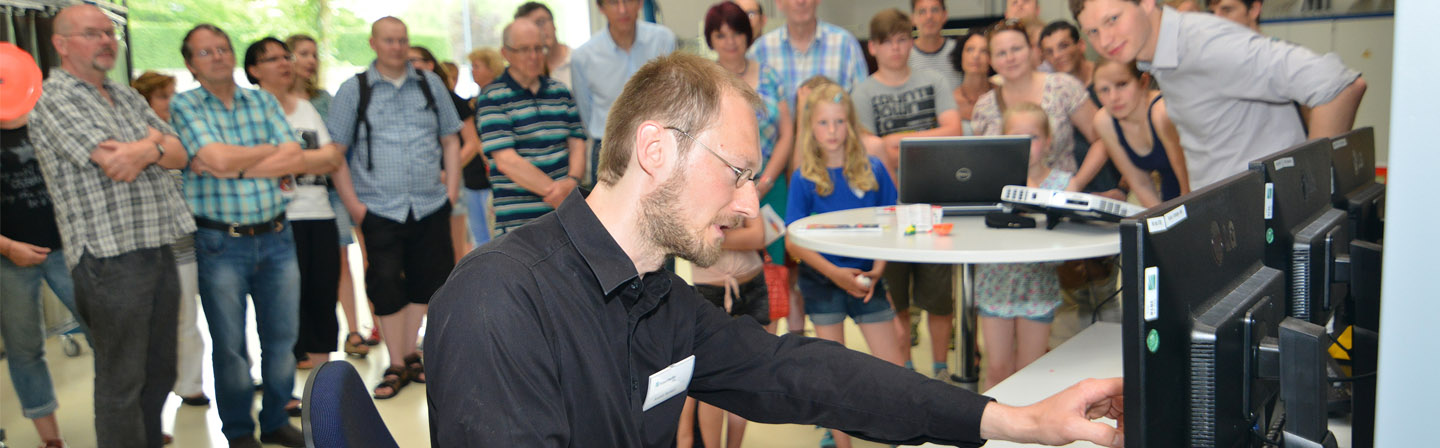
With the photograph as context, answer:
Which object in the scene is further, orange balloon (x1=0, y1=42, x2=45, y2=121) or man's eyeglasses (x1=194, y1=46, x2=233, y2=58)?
man's eyeglasses (x1=194, y1=46, x2=233, y2=58)

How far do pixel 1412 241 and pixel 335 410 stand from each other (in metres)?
1.00

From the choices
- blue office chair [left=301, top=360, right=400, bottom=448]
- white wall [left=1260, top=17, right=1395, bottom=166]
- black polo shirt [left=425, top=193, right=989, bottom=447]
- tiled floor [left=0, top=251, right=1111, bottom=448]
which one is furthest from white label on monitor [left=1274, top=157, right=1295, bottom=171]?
white wall [left=1260, top=17, right=1395, bottom=166]

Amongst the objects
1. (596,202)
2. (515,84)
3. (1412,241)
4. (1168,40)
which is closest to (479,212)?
(515,84)

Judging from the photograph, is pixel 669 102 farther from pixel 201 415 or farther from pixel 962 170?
pixel 201 415

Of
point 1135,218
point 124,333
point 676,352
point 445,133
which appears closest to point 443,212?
point 445,133

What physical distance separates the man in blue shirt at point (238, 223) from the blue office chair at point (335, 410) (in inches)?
94.6

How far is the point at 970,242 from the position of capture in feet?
8.73

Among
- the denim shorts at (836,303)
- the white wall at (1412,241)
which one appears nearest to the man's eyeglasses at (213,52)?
the denim shorts at (836,303)

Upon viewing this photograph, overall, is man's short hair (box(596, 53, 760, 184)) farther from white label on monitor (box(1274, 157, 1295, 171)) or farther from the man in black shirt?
white label on monitor (box(1274, 157, 1295, 171))

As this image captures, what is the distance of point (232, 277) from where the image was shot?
3.33m

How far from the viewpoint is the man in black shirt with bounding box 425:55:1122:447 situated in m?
1.12

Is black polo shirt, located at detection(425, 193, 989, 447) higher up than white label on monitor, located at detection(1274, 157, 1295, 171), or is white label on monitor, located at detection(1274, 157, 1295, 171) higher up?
white label on monitor, located at detection(1274, 157, 1295, 171)

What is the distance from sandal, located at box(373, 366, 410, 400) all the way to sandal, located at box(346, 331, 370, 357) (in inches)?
19.0

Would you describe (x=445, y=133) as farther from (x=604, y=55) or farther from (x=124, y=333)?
(x=124, y=333)
